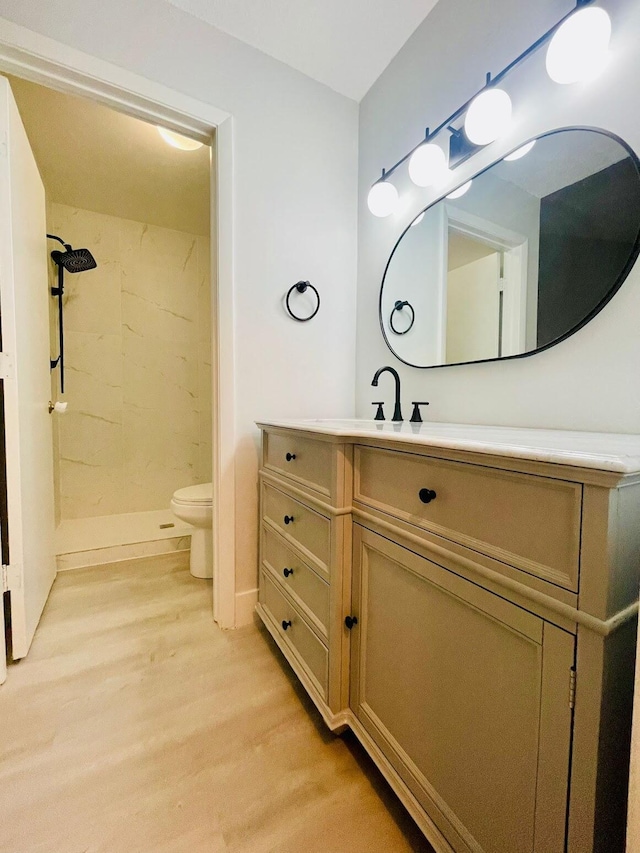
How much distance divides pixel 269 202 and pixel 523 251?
109 cm

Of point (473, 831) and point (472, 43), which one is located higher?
point (472, 43)

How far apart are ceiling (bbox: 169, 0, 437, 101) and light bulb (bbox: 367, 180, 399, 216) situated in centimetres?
55

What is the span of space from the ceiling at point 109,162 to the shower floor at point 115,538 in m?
2.26

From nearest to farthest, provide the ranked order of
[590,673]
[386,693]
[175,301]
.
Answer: [590,673] → [386,693] → [175,301]

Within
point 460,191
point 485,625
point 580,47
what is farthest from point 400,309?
point 485,625

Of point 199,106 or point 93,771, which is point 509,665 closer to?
point 93,771

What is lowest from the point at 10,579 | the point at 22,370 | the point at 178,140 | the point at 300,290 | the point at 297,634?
the point at 297,634

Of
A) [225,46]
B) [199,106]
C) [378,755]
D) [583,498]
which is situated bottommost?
[378,755]

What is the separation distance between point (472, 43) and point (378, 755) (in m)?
2.20

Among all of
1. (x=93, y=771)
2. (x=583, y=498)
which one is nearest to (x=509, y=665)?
(x=583, y=498)

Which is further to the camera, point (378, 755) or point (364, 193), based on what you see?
point (364, 193)

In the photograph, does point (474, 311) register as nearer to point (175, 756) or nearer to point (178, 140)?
point (175, 756)

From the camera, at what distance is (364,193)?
5.82 feet

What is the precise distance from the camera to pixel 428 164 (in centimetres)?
136
